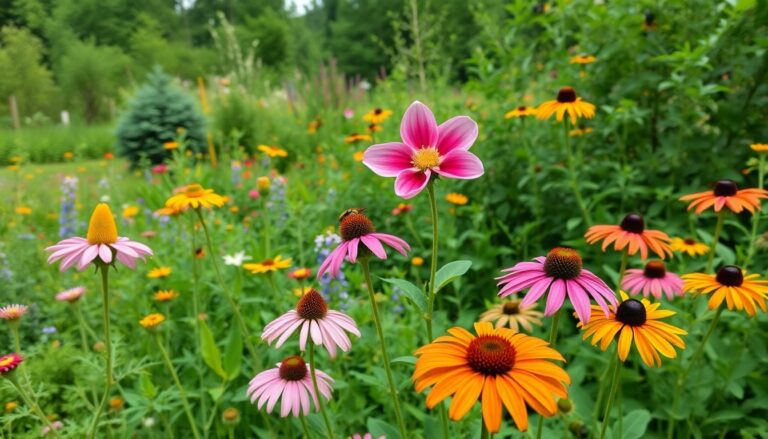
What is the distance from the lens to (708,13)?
2.57 meters

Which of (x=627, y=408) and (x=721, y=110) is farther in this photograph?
(x=721, y=110)

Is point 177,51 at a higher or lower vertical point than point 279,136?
higher

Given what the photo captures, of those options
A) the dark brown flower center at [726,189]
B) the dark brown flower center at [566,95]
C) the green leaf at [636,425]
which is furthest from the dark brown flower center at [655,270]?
the dark brown flower center at [566,95]

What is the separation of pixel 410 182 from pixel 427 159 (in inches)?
1.8

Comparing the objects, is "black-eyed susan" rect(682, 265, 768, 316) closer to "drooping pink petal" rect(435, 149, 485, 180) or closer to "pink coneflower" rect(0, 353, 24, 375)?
"drooping pink petal" rect(435, 149, 485, 180)

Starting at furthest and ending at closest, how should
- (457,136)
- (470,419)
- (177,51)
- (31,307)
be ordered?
(177,51)
(31,307)
(470,419)
(457,136)

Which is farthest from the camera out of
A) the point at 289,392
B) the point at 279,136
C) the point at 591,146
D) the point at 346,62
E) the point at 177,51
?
the point at 346,62

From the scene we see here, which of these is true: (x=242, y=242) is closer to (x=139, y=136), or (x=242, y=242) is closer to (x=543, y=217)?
(x=543, y=217)

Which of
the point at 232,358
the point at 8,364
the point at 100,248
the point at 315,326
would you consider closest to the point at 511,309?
the point at 315,326

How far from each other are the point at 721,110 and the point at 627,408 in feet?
5.35

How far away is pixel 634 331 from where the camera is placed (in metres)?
0.79

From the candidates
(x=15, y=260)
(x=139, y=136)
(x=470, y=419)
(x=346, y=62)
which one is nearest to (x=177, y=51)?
(x=346, y=62)

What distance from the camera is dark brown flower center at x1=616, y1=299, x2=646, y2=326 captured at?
798 mm

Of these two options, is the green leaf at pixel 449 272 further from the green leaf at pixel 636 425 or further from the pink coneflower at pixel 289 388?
the green leaf at pixel 636 425
